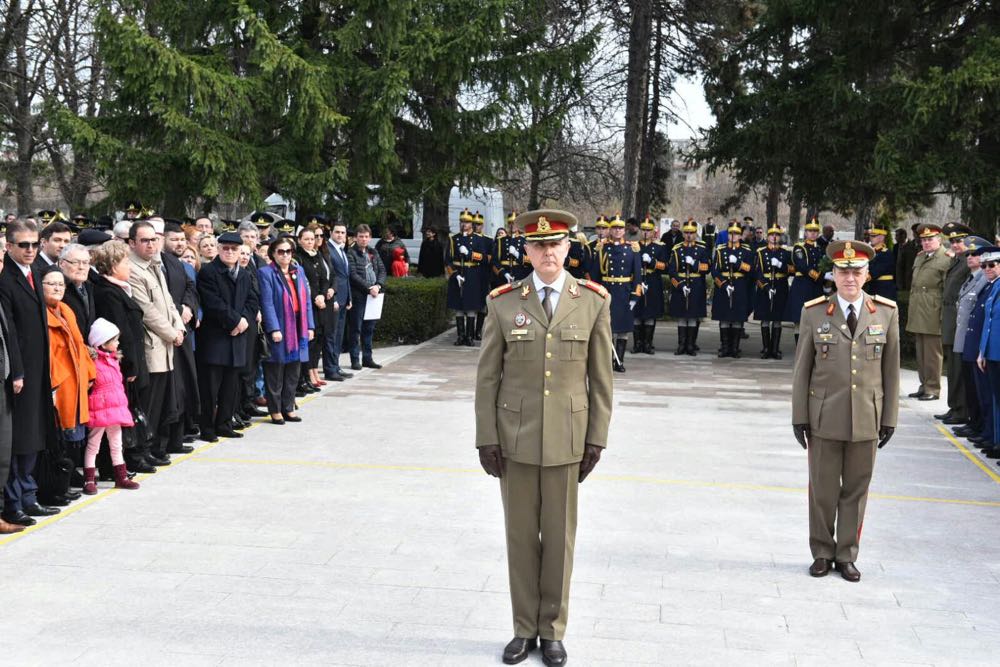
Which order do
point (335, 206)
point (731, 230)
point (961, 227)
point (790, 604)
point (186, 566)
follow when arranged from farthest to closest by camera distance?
point (335, 206), point (731, 230), point (961, 227), point (186, 566), point (790, 604)

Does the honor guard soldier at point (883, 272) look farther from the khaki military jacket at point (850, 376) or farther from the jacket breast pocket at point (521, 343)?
the jacket breast pocket at point (521, 343)

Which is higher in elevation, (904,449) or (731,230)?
(731,230)

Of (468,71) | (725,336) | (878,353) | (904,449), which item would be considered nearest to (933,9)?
(725,336)

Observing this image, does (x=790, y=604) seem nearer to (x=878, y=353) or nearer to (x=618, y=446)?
(x=878, y=353)

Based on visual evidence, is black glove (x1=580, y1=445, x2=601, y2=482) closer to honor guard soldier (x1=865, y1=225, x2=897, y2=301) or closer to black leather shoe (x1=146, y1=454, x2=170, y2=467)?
black leather shoe (x1=146, y1=454, x2=170, y2=467)

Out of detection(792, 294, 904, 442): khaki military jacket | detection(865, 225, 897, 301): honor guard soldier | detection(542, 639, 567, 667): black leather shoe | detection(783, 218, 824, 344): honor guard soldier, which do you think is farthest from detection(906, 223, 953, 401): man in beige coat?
detection(542, 639, 567, 667): black leather shoe

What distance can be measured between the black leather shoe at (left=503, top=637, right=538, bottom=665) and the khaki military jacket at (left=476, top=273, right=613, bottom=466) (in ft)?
2.81

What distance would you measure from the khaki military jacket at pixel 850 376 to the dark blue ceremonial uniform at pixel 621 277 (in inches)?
397

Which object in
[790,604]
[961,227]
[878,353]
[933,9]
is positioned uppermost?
[933,9]

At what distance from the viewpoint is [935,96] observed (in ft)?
50.3

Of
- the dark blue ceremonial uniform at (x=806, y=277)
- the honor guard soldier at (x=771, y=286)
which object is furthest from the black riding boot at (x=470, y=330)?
the dark blue ceremonial uniform at (x=806, y=277)

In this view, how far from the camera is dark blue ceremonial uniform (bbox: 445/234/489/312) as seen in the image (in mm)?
18719

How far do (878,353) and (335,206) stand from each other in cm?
1452

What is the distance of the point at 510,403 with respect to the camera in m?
5.23
